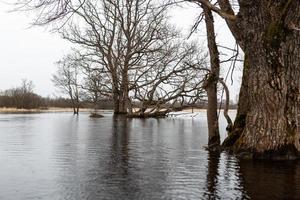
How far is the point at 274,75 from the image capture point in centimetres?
1150

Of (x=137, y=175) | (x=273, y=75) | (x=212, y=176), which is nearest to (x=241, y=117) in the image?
(x=273, y=75)

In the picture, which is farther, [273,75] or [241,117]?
[241,117]

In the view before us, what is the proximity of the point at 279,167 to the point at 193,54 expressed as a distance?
37.2 m

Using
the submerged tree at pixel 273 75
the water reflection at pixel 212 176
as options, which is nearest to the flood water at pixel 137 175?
the water reflection at pixel 212 176

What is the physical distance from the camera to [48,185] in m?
8.16

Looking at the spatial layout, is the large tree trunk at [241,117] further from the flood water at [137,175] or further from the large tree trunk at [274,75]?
the large tree trunk at [274,75]

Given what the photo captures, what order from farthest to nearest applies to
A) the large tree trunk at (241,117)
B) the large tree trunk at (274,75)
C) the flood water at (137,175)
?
the large tree trunk at (241,117) → the large tree trunk at (274,75) → the flood water at (137,175)

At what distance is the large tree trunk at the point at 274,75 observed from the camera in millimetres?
11375

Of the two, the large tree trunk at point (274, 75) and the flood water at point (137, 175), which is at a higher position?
the large tree trunk at point (274, 75)

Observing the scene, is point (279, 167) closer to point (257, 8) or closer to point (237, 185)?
point (237, 185)

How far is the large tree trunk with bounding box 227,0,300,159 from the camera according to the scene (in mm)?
11375

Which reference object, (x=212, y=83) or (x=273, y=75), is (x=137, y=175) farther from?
(x=212, y=83)

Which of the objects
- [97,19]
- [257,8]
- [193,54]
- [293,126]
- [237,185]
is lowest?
[237,185]

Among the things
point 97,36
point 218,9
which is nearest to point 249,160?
point 218,9
